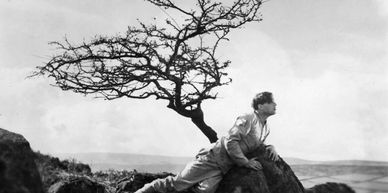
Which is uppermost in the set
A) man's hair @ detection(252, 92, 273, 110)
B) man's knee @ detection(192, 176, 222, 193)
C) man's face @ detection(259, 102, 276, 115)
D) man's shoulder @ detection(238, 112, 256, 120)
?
man's hair @ detection(252, 92, 273, 110)

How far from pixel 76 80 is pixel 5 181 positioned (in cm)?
862

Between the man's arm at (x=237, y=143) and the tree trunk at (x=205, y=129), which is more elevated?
the tree trunk at (x=205, y=129)

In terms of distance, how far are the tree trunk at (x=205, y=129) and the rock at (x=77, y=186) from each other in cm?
391

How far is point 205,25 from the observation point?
1150cm

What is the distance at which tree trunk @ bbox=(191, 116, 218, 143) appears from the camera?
39.5 feet

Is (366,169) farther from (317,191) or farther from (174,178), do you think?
(174,178)

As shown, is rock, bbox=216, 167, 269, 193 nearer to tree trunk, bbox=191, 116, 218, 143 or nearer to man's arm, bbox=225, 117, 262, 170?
man's arm, bbox=225, 117, 262, 170

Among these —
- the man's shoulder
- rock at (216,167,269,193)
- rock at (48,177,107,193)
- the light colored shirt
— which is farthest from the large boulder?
the man's shoulder

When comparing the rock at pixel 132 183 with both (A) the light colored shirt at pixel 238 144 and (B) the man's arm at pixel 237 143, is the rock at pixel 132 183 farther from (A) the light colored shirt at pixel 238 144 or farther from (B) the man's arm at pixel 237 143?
(B) the man's arm at pixel 237 143

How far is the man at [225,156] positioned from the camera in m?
6.45

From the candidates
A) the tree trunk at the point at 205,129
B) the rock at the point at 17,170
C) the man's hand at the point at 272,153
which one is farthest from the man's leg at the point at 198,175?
the tree trunk at the point at 205,129

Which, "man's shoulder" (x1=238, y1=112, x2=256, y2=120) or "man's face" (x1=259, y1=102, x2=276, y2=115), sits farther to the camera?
"man's face" (x1=259, y1=102, x2=276, y2=115)

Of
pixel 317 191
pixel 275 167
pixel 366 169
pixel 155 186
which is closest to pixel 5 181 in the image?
pixel 155 186

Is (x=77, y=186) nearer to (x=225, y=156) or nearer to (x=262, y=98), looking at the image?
(x=225, y=156)
